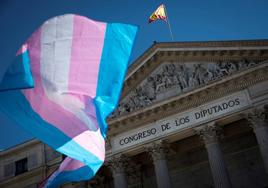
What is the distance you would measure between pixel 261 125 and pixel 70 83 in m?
15.8

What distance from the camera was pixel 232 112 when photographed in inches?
963

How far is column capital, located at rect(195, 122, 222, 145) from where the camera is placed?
24391mm

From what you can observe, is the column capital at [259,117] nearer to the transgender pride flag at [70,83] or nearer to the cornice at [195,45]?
the cornice at [195,45]

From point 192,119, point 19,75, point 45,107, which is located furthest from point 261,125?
point 19,75

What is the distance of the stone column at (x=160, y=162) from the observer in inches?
982

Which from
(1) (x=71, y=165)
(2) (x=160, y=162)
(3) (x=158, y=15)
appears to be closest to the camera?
(1) (x=71, y=165)

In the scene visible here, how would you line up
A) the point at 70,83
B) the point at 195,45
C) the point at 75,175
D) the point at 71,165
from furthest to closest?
the point at 195,45 → the point at 71,165 → the point at 75,175 → the point at 70,83

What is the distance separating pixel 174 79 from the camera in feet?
89.9

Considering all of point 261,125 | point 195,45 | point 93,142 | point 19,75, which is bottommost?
point 93,142

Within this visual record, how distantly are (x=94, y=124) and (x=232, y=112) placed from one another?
1564 cm

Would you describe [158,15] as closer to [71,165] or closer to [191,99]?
[191,99]

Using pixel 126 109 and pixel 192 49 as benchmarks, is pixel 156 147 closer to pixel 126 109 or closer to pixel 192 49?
pixel 126 109

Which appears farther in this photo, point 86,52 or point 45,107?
point 86,52

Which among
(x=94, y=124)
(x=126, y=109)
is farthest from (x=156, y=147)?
(x=94, y=124)
